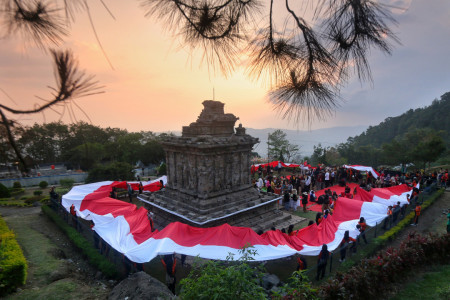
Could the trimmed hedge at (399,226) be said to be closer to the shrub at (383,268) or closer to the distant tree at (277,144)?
the shrub at (383,268)

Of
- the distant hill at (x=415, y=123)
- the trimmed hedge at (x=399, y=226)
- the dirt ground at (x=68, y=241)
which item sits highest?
the distant hill at (x=415, y=123)

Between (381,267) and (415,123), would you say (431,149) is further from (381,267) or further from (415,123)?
(415,123)

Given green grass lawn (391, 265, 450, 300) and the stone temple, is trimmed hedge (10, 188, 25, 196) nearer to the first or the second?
the stone temple

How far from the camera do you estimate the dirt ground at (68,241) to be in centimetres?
841

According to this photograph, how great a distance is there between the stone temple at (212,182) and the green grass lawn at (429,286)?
21.7 feet

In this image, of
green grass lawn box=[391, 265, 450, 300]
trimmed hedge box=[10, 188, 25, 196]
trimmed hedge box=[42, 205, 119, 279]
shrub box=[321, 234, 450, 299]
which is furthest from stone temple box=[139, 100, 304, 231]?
trimmed hedge box=[10, 188, 25, 196]

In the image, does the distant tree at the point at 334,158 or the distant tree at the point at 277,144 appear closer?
the distant tree at the point at 334,158

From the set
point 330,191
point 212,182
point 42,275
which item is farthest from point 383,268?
point 42,275

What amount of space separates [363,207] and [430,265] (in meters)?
3.11

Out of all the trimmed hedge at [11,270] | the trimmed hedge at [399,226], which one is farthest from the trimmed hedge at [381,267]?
the trimmed hedge at [11,270]

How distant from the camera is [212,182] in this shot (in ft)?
43.7

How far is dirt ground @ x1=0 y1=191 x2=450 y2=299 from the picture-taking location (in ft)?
27.6

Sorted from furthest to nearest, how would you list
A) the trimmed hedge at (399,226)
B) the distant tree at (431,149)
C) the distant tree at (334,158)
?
the distant tree at (334,158)
the distant tree at (431,149)
the trimmed hedge at (399,226)

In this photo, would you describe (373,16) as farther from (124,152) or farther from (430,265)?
(124,152)
